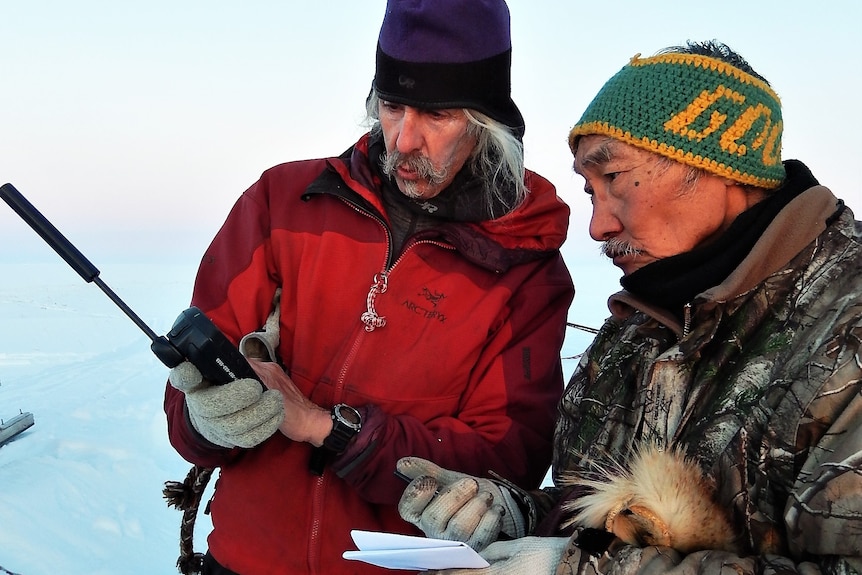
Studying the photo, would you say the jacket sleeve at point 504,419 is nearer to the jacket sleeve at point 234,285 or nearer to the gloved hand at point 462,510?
the gloved hand at point 462,510

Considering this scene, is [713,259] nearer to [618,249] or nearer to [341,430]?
[618,249]

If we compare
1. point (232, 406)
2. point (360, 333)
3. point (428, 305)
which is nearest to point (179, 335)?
point (232, 406)

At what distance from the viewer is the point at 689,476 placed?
131 cm

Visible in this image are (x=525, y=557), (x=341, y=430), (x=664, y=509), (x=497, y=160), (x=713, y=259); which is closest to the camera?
(x=664, y=509)

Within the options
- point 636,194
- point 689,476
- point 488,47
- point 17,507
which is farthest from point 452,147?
point 17,507

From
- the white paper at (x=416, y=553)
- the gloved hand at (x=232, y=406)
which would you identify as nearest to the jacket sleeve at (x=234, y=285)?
the gloved hand at (x=232, y=406)

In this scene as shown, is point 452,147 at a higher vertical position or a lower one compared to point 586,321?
higher

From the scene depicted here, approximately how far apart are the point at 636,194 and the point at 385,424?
91cm

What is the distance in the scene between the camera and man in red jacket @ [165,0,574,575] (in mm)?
2033

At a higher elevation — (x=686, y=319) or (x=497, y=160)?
(x=497, y=160)

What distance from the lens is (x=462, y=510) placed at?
1668 mm

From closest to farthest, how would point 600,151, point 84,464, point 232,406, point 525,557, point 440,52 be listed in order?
point 525,557 < point 600,151 < point 232,406 < point 440,52 < point 84,464

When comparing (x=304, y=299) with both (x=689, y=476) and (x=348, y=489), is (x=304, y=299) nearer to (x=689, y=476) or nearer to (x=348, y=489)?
(x=348, y=489)

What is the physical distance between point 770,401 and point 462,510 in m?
0.73
